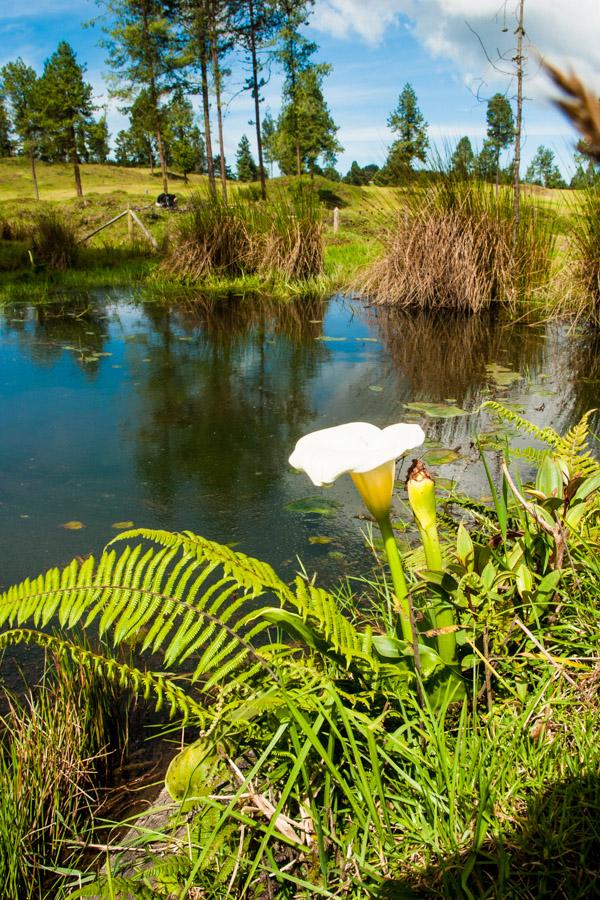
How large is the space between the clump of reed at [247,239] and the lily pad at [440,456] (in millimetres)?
6112

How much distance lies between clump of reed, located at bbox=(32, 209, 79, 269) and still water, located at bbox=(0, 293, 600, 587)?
4278 mm

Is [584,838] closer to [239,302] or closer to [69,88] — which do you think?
[239,302]

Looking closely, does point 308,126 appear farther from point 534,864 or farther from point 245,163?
point 534,864

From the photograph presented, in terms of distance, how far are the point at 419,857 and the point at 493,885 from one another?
0.13 metres

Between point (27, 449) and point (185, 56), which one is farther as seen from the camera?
point (185, 56)

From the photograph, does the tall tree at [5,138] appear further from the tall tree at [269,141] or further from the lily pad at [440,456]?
the lily pad at [440,456]

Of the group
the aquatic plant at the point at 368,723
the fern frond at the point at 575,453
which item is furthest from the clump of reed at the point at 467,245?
the aquatic plant at the point at 368,723

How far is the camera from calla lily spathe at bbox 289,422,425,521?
1036mm

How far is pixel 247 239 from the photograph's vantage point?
9.08m

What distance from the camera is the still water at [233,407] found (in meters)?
2.55

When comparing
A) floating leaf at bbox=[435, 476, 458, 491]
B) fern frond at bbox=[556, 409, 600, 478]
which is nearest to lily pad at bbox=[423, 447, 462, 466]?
floating leaf at bbox=[435, 476, 458, 491]

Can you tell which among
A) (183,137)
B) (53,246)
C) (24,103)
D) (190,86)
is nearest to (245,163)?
(183,137)

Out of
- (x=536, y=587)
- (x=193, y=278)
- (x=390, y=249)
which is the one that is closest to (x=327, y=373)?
(x=390, y=249)

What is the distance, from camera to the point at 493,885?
0.92m
